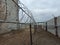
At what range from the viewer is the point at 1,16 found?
12359mm

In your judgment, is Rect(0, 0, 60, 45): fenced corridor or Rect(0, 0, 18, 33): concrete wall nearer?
Rect(0, 0, 60, 45): fenced corridor

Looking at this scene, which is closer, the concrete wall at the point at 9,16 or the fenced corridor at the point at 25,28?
the fenced corridor at the point at 25,28

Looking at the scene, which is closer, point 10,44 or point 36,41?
point 10,44

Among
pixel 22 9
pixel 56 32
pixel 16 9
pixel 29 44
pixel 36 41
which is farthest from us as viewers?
pixel 16 9

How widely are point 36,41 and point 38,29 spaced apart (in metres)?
4.13

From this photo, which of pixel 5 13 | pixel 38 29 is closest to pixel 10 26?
pixel 5 13

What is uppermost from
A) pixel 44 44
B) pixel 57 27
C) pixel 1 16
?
pixel 1 16

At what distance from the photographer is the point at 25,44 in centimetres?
784

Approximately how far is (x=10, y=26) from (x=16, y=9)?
8.48 feet

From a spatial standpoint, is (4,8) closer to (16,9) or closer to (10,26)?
(10,26)

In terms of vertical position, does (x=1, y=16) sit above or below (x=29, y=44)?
above

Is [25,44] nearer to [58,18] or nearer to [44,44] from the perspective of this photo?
[44,44]

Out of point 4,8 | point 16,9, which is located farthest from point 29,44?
point 16,9

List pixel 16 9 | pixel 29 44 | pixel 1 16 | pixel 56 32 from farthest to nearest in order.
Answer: pixel 16 9, pixel 1 16, pixel 56 32, pixel 29 44
